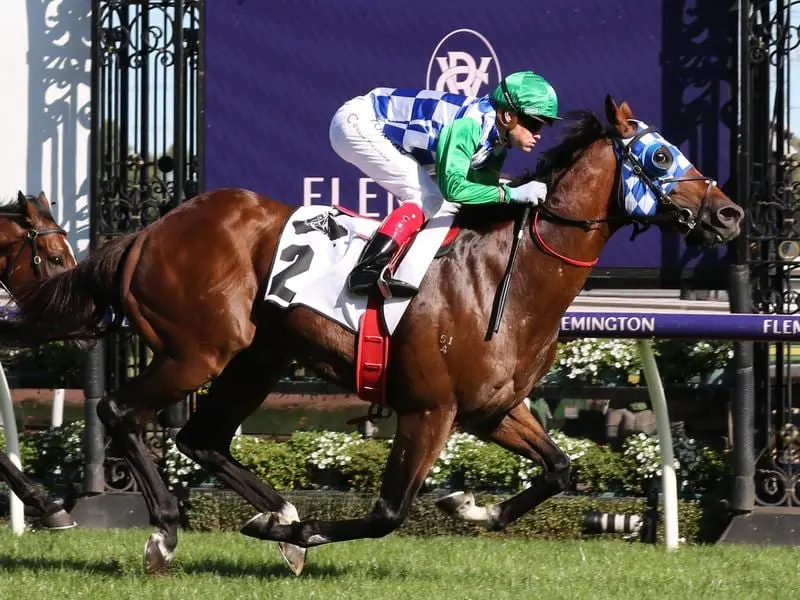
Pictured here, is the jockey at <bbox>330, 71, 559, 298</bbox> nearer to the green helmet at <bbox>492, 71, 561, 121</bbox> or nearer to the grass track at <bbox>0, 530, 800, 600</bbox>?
the green helmet at <bbox>492, 71, 561, 121</bbox>

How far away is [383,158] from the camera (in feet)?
16.5

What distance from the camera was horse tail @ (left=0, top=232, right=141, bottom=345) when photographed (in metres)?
5.35

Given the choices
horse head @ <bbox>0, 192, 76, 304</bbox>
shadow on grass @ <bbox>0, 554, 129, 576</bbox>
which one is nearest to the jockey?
shadow on grass @ <bbox>0, 554, 129, 576</bbox>

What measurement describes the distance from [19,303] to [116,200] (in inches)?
61.7

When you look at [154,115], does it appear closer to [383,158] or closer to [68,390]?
[68,390]

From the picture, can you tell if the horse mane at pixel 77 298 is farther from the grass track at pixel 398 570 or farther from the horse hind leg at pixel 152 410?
the grass track at pixel 398 570

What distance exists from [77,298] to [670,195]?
229cm

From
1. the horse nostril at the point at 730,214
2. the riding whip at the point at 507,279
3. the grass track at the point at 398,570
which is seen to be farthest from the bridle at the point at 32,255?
the horse nostril at the point at 730,214

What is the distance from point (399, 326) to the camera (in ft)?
15.8

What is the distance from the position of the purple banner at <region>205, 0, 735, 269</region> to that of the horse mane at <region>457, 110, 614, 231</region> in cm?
189

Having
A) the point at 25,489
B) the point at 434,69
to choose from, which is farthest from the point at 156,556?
the point at 434,69

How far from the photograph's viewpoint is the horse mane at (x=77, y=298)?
211 inches

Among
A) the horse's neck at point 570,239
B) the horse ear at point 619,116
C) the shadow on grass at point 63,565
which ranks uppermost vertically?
the horse ear at point 619,116

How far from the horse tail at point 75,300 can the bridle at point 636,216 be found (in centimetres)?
163
